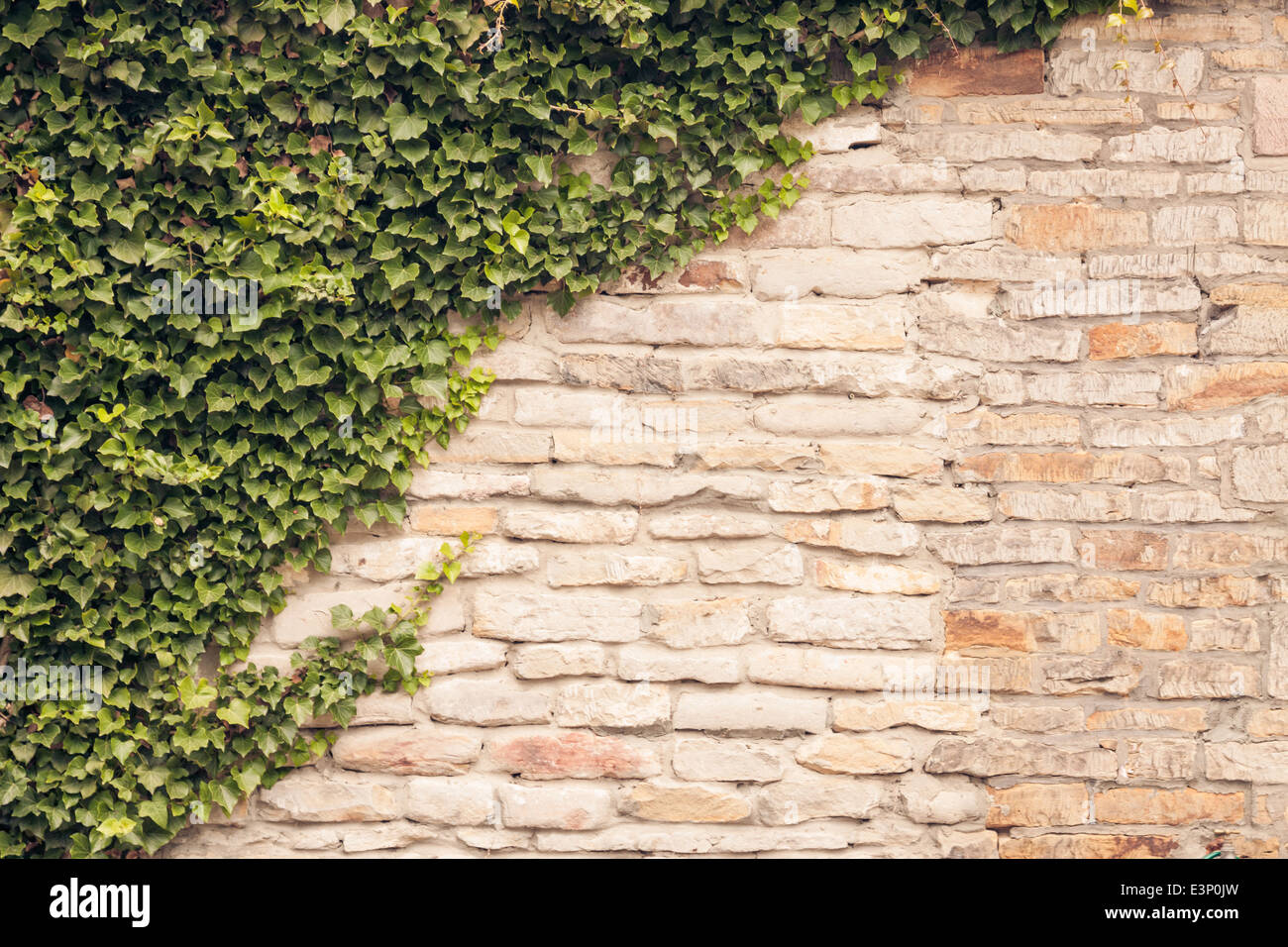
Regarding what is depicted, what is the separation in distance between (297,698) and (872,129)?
226cm

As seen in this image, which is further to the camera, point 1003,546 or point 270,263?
point 1003,546

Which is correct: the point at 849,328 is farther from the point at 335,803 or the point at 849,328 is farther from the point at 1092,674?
the point at 335,803

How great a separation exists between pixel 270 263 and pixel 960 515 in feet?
6.59

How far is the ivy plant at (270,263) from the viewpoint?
2.36 metres

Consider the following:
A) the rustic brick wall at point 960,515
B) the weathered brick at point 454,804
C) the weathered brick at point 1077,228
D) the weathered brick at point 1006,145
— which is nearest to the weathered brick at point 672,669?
the rustic brick wall at point 960,515

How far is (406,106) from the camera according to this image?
7.95 feet

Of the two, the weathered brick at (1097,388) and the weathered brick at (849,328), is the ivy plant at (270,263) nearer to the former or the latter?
the weathered brick at (849,328)

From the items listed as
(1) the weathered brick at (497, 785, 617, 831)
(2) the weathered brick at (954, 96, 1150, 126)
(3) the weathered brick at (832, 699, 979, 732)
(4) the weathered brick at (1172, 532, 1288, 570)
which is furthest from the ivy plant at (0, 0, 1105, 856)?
(4) the weathered brick at (1172, 532, 1288, 570)

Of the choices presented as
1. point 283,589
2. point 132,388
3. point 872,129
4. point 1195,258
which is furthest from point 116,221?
point 1195,258

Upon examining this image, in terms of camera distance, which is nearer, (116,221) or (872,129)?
(116,221)

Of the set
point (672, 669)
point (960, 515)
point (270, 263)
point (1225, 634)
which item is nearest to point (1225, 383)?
point (1225, 634)

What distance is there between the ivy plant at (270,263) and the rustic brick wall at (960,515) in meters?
0.14

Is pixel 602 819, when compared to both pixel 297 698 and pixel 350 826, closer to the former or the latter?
pixel 350 826

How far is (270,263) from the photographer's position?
94.2 inches
